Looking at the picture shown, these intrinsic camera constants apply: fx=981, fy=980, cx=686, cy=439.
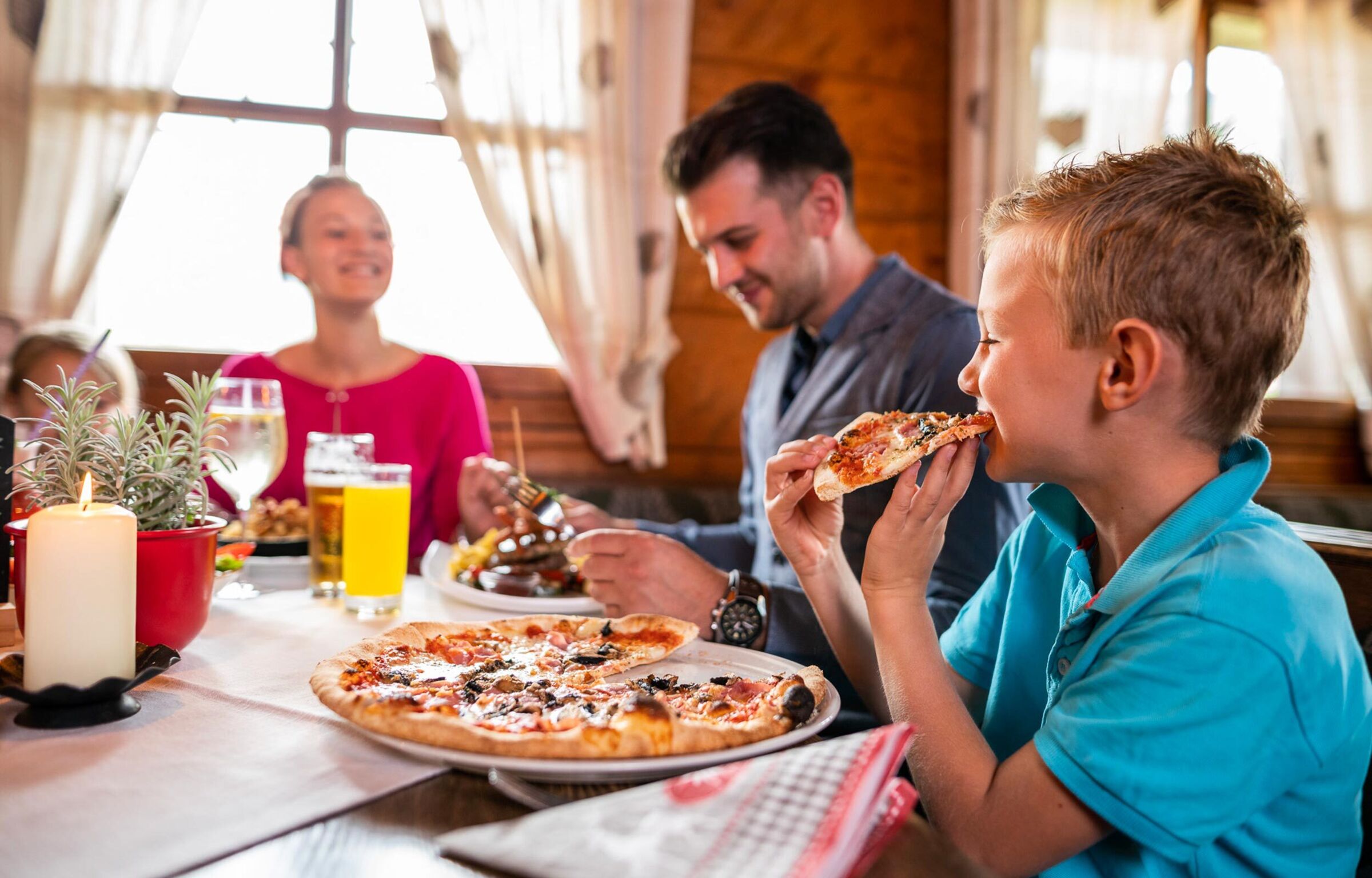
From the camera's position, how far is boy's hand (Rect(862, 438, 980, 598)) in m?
1.27

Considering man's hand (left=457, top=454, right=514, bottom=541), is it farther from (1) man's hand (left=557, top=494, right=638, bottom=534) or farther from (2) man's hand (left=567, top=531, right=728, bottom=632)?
(2) man's hand (left=567, top=531, right=728, bottom=632)

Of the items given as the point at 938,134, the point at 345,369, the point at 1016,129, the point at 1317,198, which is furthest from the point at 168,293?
the point at 1317,198

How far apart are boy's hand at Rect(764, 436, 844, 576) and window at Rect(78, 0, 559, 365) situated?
10.4ft

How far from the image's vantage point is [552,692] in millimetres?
1089

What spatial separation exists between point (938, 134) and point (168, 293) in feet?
12.2

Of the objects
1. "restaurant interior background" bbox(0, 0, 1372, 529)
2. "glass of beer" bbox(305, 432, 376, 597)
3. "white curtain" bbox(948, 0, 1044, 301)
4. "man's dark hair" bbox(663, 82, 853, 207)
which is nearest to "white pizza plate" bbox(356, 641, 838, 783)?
"glass of beer" bbox(305, 432, 376, 597)

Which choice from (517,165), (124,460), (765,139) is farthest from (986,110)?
(124,460)

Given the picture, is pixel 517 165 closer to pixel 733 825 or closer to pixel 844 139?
pixel 844 139

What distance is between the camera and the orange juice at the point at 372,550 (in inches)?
64.6

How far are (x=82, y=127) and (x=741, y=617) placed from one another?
3.78 metres

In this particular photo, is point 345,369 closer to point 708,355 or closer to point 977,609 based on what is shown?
point 708,355

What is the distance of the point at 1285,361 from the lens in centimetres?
115

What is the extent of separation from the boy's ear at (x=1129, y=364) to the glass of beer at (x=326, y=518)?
1254mm

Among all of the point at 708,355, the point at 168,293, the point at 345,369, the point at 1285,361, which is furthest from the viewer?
the point at 708,355
